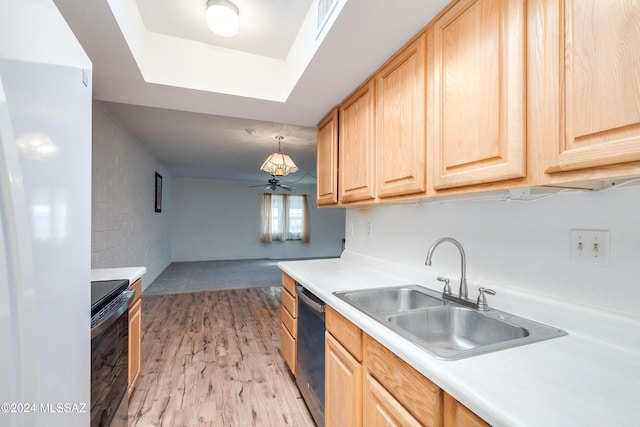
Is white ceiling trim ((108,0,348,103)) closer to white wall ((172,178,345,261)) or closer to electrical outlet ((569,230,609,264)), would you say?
electrical outlet ((569,230,609,264))

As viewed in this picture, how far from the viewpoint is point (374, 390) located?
3.39 feet

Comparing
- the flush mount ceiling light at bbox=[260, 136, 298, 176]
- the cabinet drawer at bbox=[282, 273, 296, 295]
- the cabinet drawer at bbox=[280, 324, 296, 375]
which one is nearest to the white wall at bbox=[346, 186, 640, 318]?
the cabinet drawer at bbox=[282, 273, 296, 295]

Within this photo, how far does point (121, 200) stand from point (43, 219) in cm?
335

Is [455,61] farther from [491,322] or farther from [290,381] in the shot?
[290,381]

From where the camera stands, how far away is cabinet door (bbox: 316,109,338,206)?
2.20m

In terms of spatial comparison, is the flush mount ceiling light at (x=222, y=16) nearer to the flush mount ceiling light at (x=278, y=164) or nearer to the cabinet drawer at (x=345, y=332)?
the cabinet drawer at (x=345, y=332)

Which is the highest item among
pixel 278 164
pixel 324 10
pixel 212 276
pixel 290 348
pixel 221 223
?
pixel 324 10

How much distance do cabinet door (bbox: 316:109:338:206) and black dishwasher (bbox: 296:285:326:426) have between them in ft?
2.66

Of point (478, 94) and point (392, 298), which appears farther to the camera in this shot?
point (392, 298)

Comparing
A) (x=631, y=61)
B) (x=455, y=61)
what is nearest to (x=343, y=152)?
(x=455, y=61)

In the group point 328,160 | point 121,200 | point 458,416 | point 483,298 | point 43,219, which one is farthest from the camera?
point 121,200

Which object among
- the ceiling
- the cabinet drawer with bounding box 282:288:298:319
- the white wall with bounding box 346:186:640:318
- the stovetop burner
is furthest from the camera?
the cabinet drawer with bounding box 282:288:298:319

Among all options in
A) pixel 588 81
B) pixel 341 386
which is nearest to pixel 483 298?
pixel 341 386

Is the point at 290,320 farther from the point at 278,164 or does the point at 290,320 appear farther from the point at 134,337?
the point at 278,164
